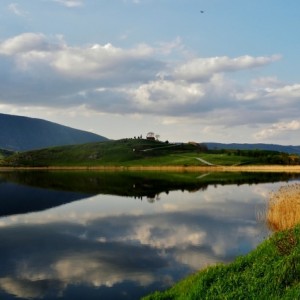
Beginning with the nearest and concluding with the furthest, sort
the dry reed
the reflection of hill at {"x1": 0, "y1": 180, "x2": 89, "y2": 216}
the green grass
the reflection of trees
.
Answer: the green grass < the dry reed < the reflection of hill at {"x1": 0, "y1": 180, "x2": 89, "y2": 216} < the reflection of trees

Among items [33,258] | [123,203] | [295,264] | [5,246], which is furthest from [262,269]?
[123,203]

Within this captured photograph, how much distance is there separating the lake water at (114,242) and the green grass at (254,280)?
523cm

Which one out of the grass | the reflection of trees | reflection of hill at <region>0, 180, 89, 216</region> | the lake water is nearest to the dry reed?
the lake water

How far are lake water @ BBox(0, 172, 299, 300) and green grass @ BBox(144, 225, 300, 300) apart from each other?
5226 mm

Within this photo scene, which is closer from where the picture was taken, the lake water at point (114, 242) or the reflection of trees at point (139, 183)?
the lake water at point (114, 242)

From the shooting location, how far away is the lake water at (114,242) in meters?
27.7

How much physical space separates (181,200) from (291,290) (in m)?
59.6

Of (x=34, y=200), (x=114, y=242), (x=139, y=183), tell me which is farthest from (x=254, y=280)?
(x=139, y=183)

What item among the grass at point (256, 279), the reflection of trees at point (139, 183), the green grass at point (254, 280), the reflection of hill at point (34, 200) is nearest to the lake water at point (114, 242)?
the reflection of hill at point (34, 200)

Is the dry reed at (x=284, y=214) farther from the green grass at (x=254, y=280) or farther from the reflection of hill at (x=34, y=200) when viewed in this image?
the reflection of hill at (x=34, y=200)

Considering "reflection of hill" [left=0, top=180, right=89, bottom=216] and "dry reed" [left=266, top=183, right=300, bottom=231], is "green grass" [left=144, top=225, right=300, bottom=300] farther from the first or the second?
"reflection of hill" [left=0, top=180, right=89, bottom=216]

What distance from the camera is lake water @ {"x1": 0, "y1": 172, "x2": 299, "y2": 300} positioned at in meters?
27.7

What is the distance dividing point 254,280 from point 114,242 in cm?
2255

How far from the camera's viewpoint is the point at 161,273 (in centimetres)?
2977
